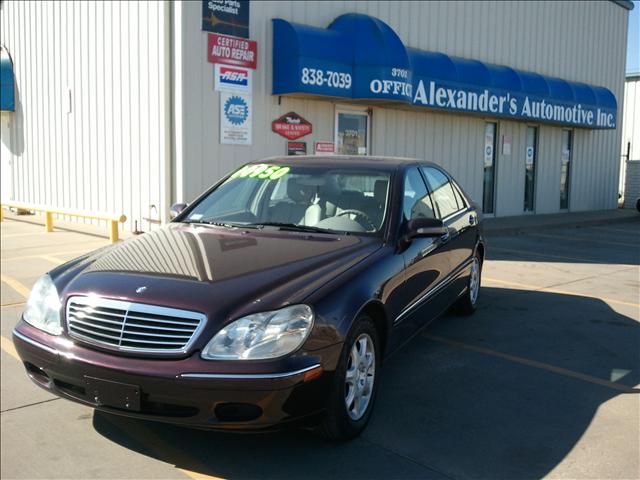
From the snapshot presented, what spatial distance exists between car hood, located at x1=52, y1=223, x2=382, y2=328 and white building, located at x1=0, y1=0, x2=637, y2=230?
6.50m

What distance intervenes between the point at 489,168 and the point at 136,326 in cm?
1449

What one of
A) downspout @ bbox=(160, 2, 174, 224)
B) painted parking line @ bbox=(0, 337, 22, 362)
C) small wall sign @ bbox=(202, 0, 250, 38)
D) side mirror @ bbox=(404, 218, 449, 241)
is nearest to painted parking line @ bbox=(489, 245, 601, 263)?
downspout @ bbox=(160, 2, 174, 224)

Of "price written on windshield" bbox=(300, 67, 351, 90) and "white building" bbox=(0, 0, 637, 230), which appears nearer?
"white building" bbox=(0, 0, 637, 230)

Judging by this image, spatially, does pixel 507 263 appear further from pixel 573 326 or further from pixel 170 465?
pixel 170 465

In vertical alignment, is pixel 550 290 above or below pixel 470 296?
below

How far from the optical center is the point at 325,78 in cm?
1101

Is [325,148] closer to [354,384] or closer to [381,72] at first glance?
[381,72]

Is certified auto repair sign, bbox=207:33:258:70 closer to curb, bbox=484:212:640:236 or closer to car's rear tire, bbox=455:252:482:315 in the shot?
car's rear tire, bbox=455:252:482:315

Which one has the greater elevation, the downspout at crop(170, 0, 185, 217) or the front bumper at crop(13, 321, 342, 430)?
the downspout at crop(170, 0, 185, 217)

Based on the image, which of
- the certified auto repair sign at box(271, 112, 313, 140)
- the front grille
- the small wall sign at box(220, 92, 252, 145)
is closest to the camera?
the front grille

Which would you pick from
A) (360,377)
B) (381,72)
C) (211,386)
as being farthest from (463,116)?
(211,386)

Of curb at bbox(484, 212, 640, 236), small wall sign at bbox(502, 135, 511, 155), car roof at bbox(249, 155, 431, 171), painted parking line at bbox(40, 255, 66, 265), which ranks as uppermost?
small wall sign at bbox(502, 135, 511, 155)

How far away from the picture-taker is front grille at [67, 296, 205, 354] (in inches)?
118

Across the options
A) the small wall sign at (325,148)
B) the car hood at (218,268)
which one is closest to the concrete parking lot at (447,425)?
the car hood at (218,268)
